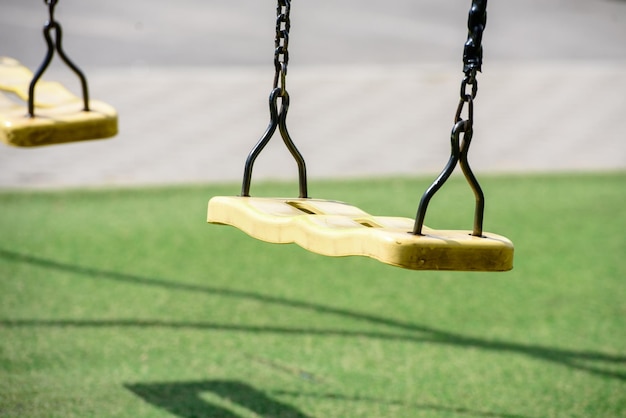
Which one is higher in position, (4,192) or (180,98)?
(180,98)

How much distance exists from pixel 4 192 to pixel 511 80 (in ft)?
14.3

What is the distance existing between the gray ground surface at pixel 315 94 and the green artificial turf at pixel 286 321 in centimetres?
87

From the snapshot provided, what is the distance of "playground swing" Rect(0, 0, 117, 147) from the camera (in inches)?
90.5

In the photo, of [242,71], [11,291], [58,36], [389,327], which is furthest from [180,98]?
[58,36]

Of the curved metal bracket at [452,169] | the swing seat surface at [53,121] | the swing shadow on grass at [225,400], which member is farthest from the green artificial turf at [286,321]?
the curved metal bracket at [452,169]

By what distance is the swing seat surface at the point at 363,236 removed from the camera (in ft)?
5.24

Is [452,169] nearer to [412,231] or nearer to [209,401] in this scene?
[412,231]

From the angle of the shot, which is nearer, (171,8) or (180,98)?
(180,98)

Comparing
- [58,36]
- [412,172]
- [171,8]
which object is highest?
[171,8]

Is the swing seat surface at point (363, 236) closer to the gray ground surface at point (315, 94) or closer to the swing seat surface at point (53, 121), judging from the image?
the swing seat surface at point (53, 121)

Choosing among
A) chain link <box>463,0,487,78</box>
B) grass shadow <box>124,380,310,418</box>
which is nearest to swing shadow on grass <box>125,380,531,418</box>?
grass shadow <box>124,380,310,418</box>

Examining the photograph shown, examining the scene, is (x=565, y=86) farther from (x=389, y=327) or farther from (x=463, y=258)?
(x=463, y=258)

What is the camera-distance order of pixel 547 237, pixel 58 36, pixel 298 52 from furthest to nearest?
1. pixel 298 52
2. pixel 547 237
3. pixel 58 36

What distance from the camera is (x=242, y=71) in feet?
27.0
